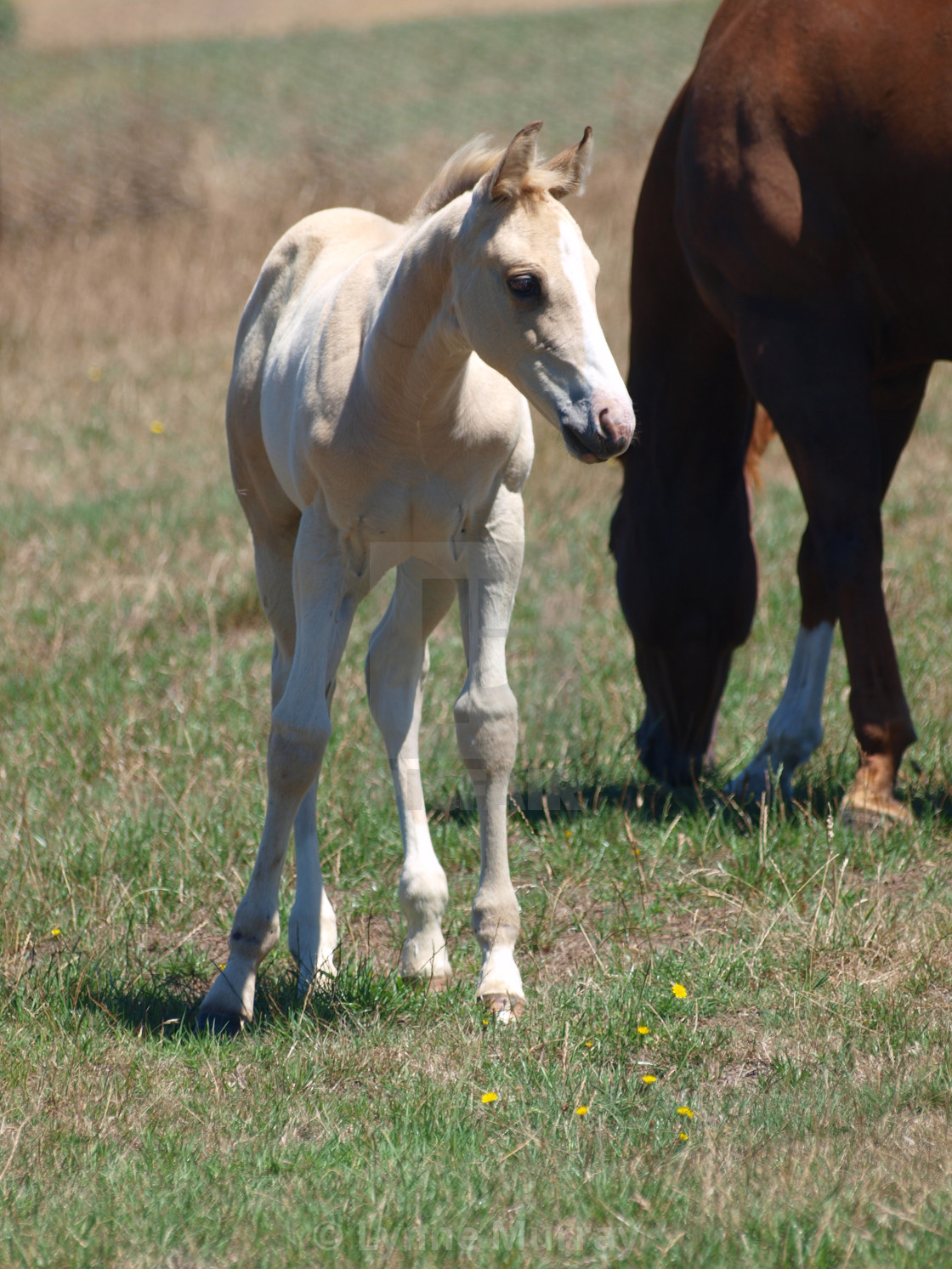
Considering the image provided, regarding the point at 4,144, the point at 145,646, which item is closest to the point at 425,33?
the point at 4,144

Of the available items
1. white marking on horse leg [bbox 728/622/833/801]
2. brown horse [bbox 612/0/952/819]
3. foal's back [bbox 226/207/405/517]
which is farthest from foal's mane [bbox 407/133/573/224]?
white marking on horse leg [bbox 728/622/833/801]

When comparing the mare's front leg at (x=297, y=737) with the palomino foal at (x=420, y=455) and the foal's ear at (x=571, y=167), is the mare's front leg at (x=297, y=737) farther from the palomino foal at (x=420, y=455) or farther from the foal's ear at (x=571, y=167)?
the foal's ear at (x=571, y=167)

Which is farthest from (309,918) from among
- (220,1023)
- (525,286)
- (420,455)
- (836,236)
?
(836,236)

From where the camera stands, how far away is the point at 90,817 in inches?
172

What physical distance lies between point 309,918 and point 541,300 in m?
1.72

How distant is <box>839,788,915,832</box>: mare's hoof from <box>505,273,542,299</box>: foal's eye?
215 centimetres

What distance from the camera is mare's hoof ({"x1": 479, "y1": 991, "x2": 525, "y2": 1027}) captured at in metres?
3.16

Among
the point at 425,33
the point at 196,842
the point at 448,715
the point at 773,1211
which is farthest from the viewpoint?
the point at 425,33

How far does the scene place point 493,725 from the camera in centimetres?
328

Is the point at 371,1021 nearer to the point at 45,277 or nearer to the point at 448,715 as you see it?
the point at 448,715

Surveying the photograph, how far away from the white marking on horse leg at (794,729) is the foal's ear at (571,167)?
238 cm

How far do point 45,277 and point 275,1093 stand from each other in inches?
444

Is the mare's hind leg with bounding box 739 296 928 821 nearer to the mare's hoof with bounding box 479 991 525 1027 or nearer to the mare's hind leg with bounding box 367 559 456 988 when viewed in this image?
the mare's hind leg with bounding box 367 559 456 988

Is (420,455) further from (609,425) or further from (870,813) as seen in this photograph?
(870,813)
